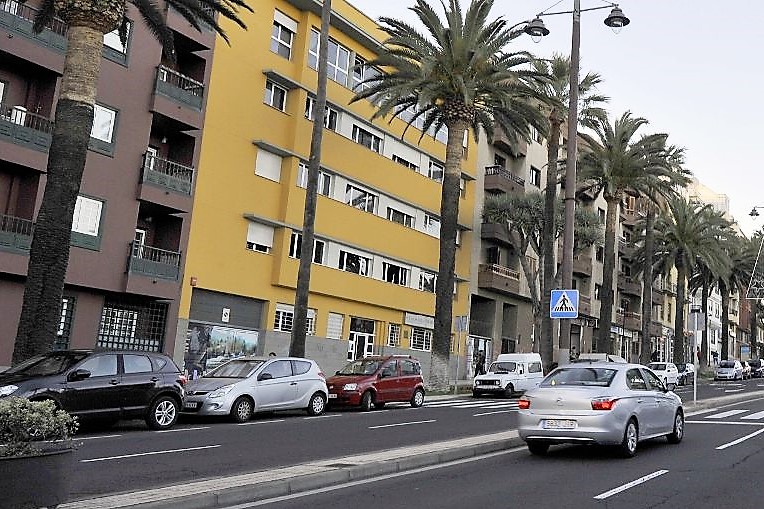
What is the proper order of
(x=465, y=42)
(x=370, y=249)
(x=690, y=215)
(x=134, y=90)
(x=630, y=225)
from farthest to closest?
1. (x=630, y=225)
2. (x=690, y=215)
3. (x=370, y=249)
4. (x=465, y=42)
5. (x=134, y=90)

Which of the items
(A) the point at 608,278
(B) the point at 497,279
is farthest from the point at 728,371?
(B) the point at 497,279

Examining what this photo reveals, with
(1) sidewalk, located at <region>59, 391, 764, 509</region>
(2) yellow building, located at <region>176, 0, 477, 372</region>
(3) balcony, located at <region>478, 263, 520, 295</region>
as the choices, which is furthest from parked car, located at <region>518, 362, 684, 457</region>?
(3) balcony, located at <region>478, 263, 520, 295</region>

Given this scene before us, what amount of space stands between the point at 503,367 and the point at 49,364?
21.2 metres

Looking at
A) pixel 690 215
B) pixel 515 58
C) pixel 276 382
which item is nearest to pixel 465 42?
pixel 515 58

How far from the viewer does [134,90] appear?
2775 centimetres

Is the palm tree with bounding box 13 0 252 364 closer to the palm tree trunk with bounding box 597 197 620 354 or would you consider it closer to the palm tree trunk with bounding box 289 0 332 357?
the palm tree trunk with bounding box 289 0 332 357

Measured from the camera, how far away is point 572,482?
1007 cm

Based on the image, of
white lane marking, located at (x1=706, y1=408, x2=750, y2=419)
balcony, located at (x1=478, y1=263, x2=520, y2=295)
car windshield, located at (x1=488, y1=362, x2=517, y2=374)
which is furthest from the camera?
balcony, located at (x1=478, y1=263, x2=520, y2=295)

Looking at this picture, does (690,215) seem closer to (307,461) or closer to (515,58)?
(515,58)

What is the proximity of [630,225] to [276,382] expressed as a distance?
57331 millimetres

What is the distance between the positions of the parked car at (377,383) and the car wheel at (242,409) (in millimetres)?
4368

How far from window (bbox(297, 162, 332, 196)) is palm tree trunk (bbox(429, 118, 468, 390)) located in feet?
23.5

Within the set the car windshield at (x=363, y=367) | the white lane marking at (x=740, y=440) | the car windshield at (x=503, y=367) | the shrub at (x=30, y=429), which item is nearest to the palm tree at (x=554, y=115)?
the car windshield at (x=503, y=367)

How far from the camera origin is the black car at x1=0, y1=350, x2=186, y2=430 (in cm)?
1425
